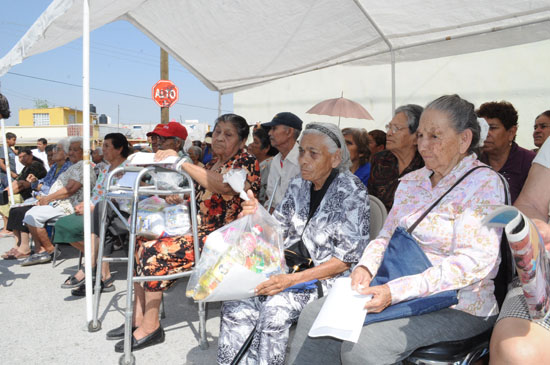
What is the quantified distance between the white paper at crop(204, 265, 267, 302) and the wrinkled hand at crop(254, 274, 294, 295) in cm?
4

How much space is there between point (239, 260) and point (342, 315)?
0.63 meters

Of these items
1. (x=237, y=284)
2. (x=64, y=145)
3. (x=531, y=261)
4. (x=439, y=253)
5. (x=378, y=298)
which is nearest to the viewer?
(x=531, y=261)

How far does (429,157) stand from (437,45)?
2888 millimetres

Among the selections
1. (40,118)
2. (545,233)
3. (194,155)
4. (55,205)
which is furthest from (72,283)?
(40,118)

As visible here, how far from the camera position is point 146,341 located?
2.85 m

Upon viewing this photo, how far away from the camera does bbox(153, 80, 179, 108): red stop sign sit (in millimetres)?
11875

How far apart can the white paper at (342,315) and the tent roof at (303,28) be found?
8.06 ft

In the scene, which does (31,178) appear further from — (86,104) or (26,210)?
(86,104)

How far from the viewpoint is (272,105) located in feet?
30.9

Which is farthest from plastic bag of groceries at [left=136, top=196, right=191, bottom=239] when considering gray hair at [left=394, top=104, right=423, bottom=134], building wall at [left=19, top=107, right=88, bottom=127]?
building wall at [left=19, top=107, right=88, bottom=127]

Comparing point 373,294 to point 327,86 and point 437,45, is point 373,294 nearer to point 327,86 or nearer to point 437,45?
point 437,45

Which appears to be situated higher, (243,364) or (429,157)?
(429,157)

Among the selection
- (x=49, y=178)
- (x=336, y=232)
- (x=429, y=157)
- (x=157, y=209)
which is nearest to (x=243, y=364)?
(x=336, y=232)

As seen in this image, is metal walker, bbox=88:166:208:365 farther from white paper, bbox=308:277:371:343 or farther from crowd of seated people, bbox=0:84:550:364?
white paper, bbox=308:277:371:343
